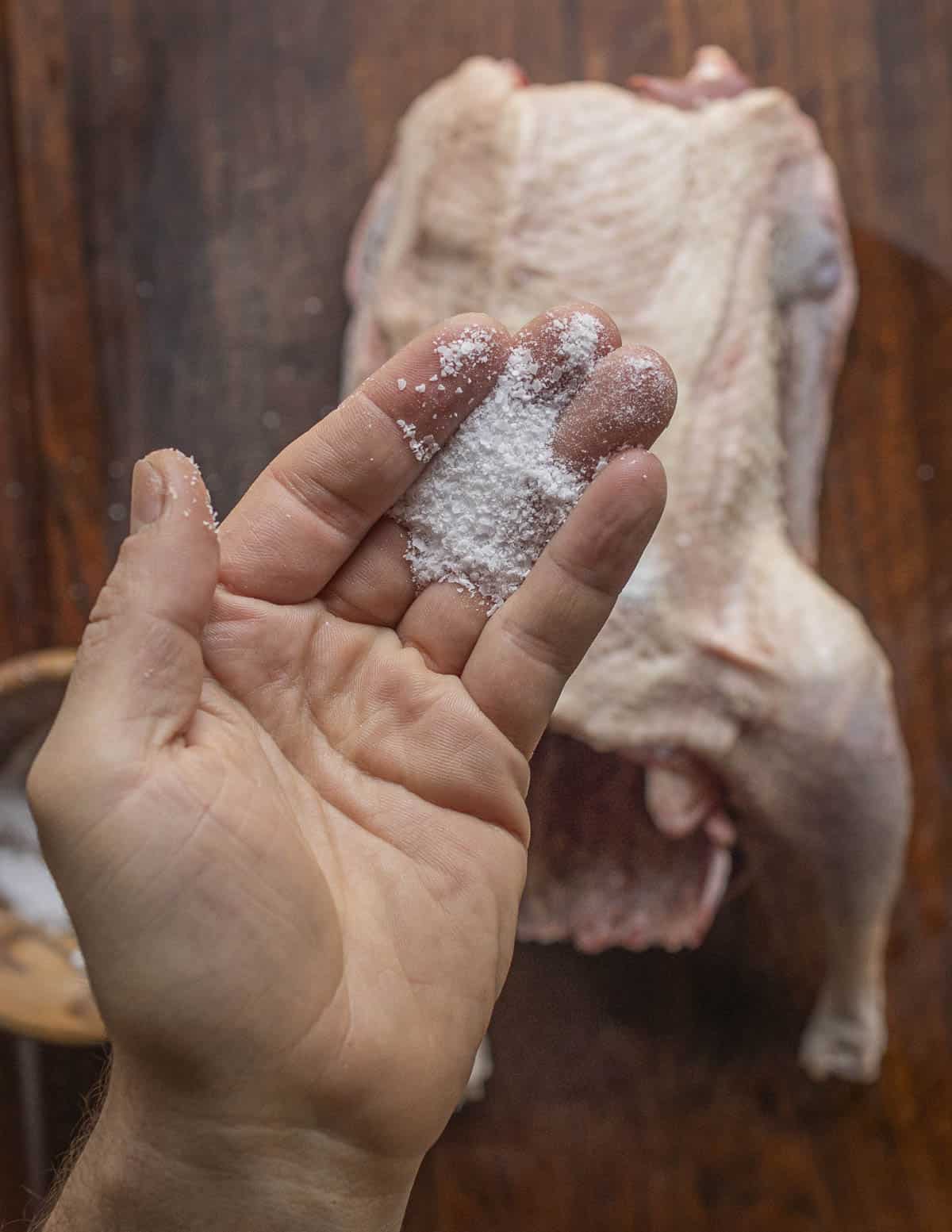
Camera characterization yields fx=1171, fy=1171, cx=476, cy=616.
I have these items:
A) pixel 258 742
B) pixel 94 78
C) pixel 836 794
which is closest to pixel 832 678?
pixel 836 794

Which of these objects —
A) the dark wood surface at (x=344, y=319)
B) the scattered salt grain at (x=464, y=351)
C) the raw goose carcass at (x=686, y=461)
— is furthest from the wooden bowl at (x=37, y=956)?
the scattered salt grain at (x=464, y=351)

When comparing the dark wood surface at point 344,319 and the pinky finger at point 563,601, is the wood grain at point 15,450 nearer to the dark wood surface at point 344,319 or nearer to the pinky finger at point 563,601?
the dark wood surface at point 344,319

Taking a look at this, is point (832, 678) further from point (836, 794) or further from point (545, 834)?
point (545, 834)

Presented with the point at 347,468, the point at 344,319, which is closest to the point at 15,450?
the point at 344,319

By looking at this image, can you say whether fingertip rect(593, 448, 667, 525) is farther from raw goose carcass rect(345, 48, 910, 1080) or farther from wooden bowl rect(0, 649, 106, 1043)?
wooden bowl rect(0, 649, 106, 1043)

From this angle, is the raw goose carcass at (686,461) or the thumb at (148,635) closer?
the thumb at (148,635)

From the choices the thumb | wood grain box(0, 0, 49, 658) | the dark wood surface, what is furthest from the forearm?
wood grain box(0, 0, 49, 658)
